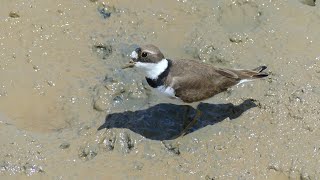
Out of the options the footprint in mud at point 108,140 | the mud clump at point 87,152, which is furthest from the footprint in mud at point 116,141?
the mud clump at point 87,152

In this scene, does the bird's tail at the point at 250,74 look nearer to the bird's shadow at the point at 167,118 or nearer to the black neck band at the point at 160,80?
the bird's shadow at the point at 167,118

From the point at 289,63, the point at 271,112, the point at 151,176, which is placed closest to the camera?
the point at 151,176

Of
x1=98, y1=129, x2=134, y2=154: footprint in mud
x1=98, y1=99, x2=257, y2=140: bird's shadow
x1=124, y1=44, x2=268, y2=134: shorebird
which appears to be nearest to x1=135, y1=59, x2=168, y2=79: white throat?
x1=124, y1=44, x2=268, y2=134: shorebird

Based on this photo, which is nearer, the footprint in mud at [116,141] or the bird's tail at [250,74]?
the footprint in mud at [116,141]

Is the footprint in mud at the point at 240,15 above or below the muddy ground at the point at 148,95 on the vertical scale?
above

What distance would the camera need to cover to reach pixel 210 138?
817 centimetres

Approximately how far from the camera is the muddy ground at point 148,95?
25.9 feet

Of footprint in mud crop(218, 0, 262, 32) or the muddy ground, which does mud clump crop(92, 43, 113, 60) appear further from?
footprint in mud crop(218, 0, 262, 32)

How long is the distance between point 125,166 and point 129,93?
1215 millimetres

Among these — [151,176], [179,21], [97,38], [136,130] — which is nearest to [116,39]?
[97,38]

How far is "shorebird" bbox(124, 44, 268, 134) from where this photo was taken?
7.64 meters

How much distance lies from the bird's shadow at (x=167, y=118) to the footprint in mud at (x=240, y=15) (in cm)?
151

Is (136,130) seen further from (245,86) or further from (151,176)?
(245,86)

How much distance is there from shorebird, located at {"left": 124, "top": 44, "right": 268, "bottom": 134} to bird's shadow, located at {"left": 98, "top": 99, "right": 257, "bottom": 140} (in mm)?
217
